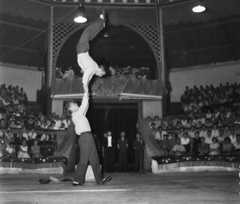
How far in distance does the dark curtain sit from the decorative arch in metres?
2.62

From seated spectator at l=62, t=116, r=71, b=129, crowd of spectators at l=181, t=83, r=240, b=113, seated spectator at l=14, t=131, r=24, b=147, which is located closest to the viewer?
seated spectator at l=14, t=131, r=24, b=147

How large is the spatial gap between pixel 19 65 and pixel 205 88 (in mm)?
9760

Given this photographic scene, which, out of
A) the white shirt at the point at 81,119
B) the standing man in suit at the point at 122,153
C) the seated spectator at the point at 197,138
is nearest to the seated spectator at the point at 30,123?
the standing man in suit at the point at 122,153

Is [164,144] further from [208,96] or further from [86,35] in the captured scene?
[86,35]

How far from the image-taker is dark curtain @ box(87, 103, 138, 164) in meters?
15.3

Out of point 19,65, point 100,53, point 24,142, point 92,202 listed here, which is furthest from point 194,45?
point 92,202

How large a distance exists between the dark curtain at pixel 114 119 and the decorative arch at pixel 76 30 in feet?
8.59

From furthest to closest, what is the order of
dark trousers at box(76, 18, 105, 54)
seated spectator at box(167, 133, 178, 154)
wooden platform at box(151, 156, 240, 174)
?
seated spectator at box(167, 133, 178, 154) < wooden platform at box(151, 156, 240, 174) < dark trousers at box(76, 18, 105, 54)

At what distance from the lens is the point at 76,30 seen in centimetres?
1518

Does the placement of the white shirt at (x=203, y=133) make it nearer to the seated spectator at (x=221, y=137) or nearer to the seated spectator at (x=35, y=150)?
the seated spectator at (x=221, y=137)

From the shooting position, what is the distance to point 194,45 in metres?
17.4

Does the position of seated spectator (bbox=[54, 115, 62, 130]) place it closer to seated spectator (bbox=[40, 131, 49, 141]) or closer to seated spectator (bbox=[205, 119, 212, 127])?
seated spectator (bbox=[40, 131, 49, 141])

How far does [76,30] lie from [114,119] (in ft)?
14.6

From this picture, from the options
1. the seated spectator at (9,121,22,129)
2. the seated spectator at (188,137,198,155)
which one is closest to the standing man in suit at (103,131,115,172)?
the seated spectator at (188,137,198,155)
